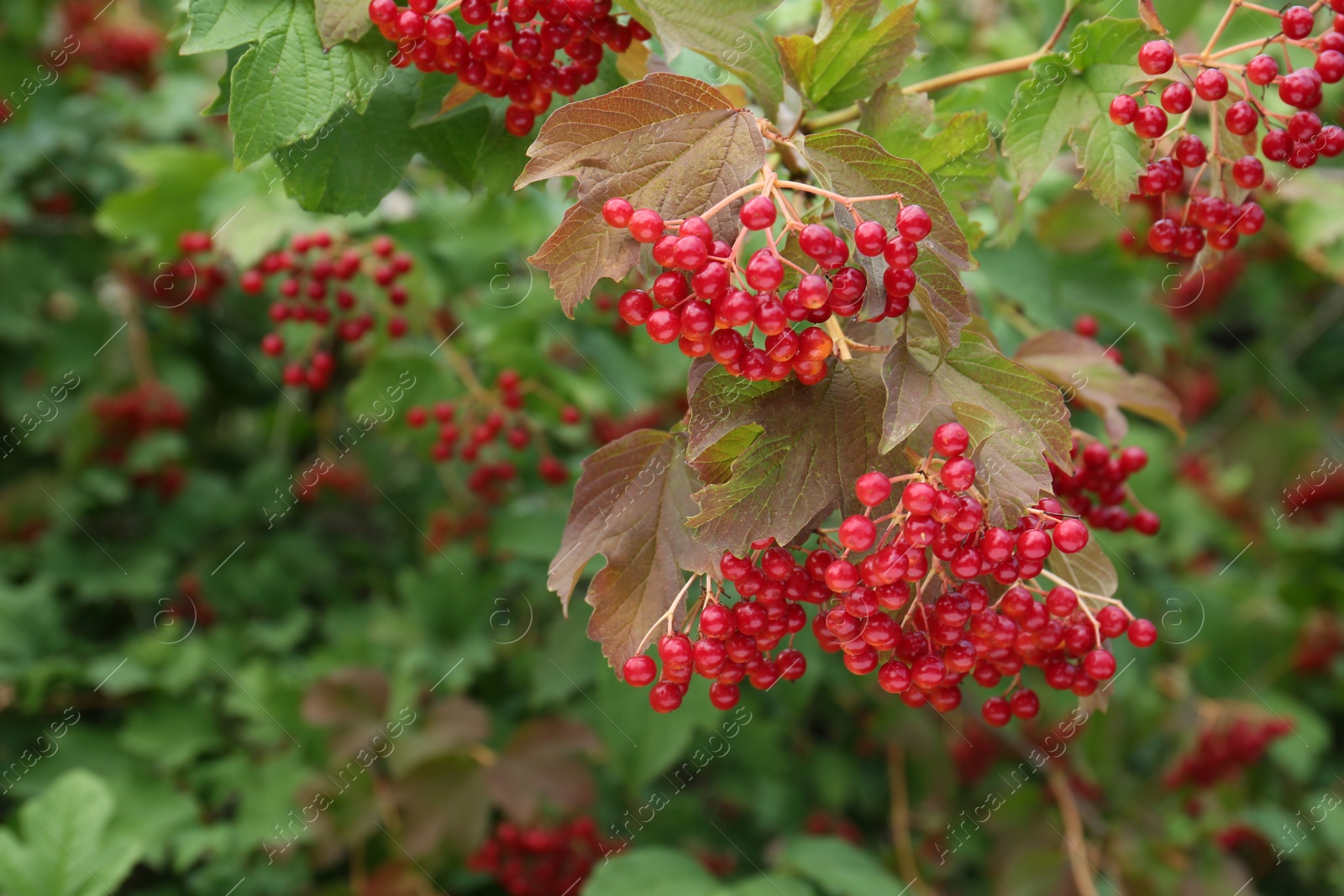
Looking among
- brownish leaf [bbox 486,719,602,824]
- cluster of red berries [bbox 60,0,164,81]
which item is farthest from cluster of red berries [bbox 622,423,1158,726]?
cluster of red berries [bbox 60,0,164,81]

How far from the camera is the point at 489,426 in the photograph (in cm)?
195

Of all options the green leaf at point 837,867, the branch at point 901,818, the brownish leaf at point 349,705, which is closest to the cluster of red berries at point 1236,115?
the green leaf at point 837,867

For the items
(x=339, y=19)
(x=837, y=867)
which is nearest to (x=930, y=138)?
(x=339, y=19)

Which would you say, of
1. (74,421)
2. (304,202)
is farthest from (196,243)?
(304,202)

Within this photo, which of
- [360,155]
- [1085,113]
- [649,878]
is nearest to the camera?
[1085,113]

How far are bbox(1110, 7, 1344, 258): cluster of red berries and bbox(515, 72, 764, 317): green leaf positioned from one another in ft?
1.48

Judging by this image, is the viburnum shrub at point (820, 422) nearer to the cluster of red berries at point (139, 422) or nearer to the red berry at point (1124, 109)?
the red berry at point (1124, 109)

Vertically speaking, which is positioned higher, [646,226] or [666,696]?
[646,226]

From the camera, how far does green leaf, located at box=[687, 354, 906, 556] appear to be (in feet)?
2.77

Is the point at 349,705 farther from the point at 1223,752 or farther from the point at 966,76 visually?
the point at 1223,752

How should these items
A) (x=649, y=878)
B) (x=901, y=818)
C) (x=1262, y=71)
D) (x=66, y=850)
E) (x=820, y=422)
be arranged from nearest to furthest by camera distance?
(x=820, y=422), (x=1262, y=71), (x=66, y=850), (x=649, y=878), (x=901, y=818)

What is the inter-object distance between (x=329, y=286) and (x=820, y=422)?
1322 mm

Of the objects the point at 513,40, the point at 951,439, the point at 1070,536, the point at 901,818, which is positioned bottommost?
the point at 901,818

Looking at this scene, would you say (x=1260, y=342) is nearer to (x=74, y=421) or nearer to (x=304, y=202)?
(x=304, y=202)
